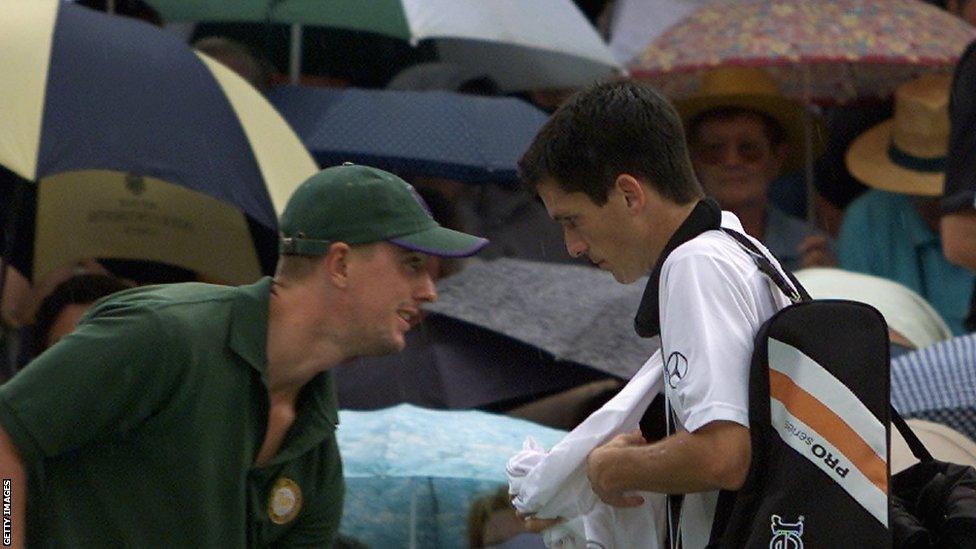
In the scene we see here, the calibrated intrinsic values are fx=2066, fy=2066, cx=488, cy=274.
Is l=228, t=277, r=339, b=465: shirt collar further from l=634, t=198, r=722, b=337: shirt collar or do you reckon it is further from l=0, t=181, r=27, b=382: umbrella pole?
l=0, t=181, r=27, b=382: umbrella pole

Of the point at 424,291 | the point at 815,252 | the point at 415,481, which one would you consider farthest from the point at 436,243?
the point at 815,252

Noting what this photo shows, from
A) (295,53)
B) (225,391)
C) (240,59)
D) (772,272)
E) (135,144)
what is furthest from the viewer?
(295,53)

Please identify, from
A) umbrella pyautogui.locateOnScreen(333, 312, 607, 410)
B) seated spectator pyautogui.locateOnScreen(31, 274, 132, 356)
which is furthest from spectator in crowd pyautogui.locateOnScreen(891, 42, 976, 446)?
seated spectator pyautogui.locateOnScreen(31, 274, 132, 356)

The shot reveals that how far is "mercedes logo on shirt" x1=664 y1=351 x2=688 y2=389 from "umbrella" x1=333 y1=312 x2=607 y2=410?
3.11 m

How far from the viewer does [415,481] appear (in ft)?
17.4

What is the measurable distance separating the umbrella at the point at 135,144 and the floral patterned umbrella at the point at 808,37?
1972mm

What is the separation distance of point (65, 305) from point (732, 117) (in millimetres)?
3160

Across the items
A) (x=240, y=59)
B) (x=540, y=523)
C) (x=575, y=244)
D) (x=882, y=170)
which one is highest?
(x=575, y=244)

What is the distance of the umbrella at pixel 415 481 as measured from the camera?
5.31 m

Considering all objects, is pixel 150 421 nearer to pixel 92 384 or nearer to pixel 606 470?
pixel 92 384

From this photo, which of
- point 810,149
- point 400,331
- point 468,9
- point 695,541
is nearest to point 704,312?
point 695,541

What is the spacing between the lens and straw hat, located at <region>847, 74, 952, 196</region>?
8.02 metres

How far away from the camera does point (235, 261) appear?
7.05m

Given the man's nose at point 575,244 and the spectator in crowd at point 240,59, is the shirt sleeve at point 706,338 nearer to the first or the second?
the man's nose at point 575,244
